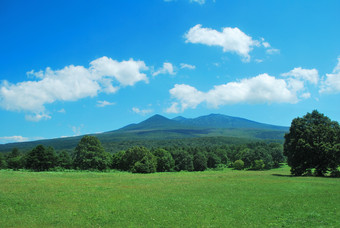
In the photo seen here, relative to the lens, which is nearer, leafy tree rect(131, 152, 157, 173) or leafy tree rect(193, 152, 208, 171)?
leafy tree rect(131, 152, 157, 173)

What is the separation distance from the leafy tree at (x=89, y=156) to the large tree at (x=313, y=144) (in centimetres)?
4792

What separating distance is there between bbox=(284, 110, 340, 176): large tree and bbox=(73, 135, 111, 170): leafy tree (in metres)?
47.9

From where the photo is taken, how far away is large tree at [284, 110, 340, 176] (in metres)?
43.8

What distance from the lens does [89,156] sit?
69.0 metres

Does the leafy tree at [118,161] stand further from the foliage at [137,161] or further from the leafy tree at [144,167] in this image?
the leafy tree at [144,167]

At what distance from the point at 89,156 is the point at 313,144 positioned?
55.0 m

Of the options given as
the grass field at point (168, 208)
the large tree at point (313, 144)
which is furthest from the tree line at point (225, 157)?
the grass field at point (168, 208)

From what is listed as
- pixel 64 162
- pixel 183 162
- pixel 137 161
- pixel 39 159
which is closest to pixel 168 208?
pixel 137 161

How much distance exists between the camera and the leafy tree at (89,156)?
6838cm

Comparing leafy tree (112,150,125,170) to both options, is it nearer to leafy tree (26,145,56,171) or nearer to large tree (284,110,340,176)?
leafy tree (26,145,56,171)

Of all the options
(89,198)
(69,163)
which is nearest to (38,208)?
(89,198)

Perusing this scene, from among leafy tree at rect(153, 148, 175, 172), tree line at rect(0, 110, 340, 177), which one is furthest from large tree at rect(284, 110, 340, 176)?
leafy tree at rect(153, 148, 175, 172)

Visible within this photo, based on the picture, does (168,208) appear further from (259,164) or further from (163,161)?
(259,164)

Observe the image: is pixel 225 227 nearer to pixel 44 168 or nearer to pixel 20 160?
pixel 44 168
